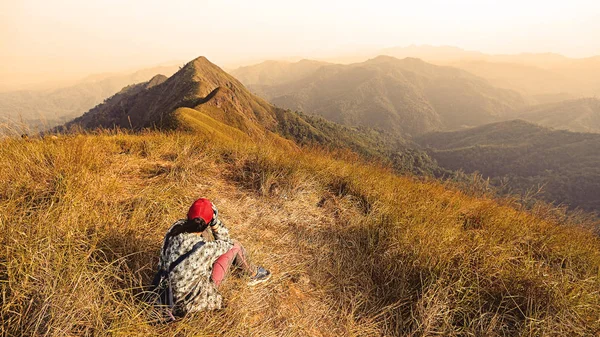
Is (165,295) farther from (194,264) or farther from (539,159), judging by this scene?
(539,159)

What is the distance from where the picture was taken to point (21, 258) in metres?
2.09

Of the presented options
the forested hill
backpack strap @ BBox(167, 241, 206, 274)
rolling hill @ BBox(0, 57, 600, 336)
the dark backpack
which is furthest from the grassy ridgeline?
the forested hill

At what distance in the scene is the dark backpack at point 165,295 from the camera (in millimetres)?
2311

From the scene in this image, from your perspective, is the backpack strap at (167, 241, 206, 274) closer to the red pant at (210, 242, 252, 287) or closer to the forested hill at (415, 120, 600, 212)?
the red pant at (210, 242, 252, 287)

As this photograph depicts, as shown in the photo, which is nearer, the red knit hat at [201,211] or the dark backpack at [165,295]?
the dark backpack at [165,295]

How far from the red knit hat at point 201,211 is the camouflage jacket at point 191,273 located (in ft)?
0.66

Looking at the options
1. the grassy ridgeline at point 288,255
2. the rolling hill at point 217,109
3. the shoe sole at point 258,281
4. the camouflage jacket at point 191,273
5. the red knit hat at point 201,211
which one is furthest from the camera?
the rolling hill at point 217,109

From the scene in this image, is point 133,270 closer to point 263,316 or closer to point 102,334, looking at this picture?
point 102,334

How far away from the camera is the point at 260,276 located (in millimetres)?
3131

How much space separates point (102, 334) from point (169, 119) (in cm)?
3518

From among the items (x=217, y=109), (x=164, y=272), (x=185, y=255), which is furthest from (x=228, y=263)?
(x=217, y=109)

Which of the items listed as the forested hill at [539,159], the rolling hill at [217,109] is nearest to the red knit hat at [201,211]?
the rolling hill at [217,109]

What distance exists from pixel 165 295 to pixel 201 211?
84cm

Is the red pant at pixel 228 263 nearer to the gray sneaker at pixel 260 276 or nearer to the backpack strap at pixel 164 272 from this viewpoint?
the gray sneaker at pixel 260 276
